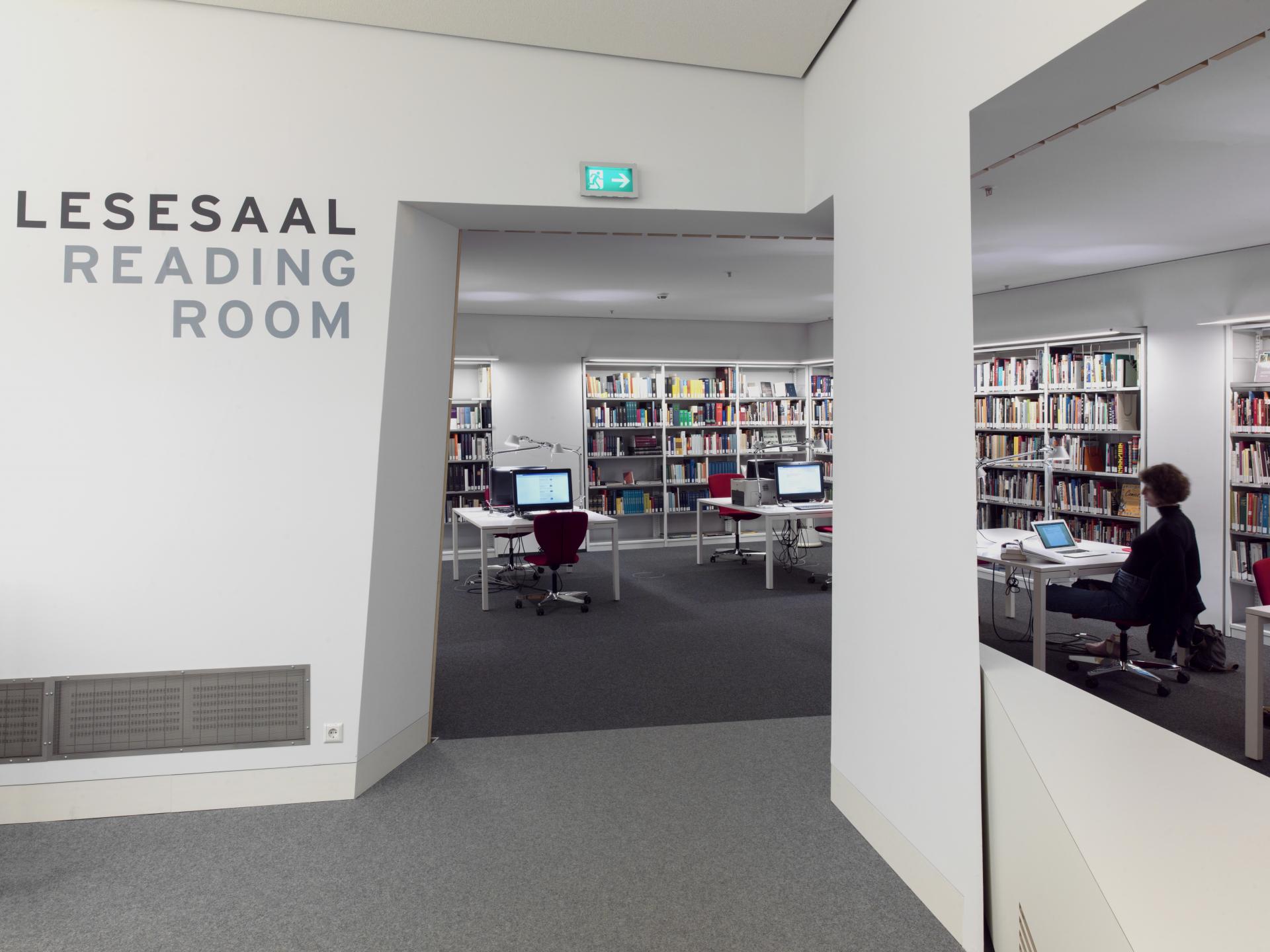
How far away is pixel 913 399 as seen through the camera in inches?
105

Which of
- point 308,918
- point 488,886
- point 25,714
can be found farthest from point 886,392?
point 25,714

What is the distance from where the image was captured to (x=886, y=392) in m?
2.86

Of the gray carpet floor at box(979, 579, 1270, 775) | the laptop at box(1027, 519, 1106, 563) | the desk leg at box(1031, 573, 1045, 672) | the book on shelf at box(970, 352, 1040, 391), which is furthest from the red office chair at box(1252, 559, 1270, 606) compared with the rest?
the book on shelf at box(970, 352, 1040, 391)

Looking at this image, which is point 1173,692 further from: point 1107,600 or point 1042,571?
point 1042,571

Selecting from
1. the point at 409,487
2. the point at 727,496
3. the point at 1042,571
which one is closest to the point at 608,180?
the point at 409,487

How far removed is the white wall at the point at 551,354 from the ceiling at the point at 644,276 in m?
0.22

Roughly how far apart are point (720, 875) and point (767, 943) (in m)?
0.38

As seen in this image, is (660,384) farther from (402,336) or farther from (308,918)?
(308,918)

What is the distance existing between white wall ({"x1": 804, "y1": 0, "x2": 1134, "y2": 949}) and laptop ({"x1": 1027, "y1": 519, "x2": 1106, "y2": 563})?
94.3 inches

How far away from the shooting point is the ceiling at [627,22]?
3135 millimetres

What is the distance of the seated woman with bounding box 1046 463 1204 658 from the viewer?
4.43 metres

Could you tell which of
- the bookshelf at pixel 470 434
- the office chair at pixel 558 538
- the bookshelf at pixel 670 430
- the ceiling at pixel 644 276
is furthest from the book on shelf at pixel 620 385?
the office chair at pixel 558 538

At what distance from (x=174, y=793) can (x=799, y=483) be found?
6.30m

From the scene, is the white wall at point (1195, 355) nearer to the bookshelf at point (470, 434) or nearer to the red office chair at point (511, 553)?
the red office chair at point (511, 553)
